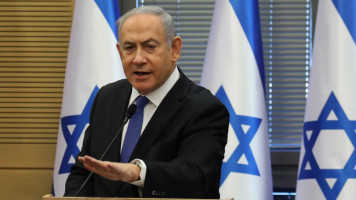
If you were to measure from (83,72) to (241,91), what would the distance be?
0.91 m

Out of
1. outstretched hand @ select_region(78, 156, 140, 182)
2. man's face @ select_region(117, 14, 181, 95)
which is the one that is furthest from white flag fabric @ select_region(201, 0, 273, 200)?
outstretched hand @ select_region(78, 156, 140, 182)

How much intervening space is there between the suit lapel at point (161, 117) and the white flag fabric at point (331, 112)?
129cm

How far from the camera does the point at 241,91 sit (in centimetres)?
376

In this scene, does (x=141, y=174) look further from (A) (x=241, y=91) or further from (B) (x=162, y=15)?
(A) (x=241, y=91)

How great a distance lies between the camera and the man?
7.56 feet

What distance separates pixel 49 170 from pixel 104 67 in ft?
2.76

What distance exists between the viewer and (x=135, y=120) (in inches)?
96.7

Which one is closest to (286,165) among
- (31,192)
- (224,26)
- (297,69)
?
(297,69)

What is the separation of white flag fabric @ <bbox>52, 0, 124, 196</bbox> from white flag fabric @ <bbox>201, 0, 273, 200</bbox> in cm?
58

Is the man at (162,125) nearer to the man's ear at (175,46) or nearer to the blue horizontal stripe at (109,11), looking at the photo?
the man's ear at (175,46)

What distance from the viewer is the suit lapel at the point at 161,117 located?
7.75 feet

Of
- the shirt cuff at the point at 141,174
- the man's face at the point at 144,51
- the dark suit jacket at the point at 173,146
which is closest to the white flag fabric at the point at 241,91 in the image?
the dark suit jacket at the point at 173,146

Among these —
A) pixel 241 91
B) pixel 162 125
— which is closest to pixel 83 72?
pixel 241 91

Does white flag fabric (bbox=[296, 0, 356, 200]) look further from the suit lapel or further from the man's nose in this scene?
the man's nose
